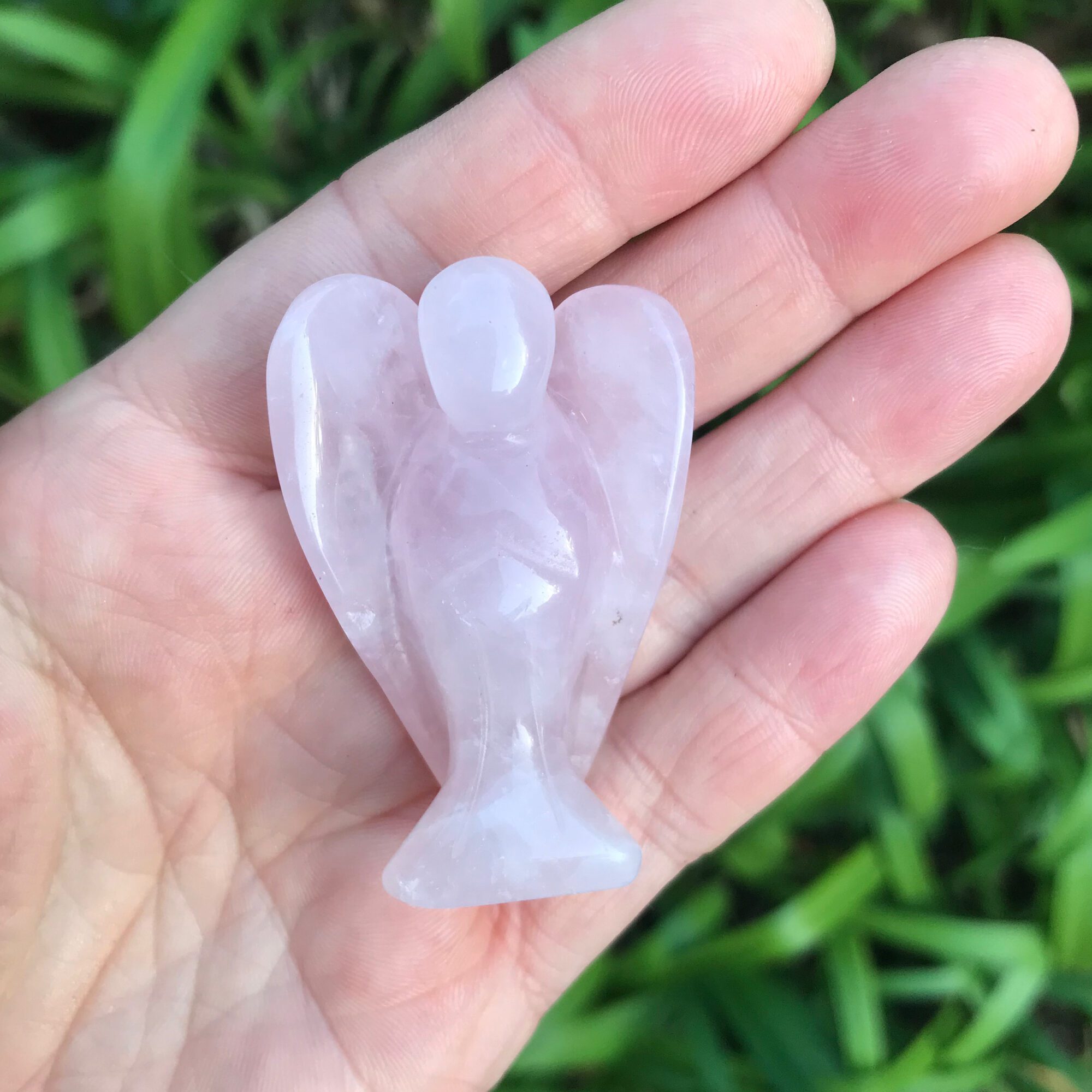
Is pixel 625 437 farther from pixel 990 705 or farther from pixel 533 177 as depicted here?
pixel 990 705

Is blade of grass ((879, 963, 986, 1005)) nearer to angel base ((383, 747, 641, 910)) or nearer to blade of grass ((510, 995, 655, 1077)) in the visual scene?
blade of grass ((510, 995, 655, 1077))

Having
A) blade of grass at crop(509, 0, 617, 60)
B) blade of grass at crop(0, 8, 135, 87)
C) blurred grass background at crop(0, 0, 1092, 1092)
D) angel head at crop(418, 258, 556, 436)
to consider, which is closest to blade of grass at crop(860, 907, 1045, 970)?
blurred grass background at crop(0, 0, 1092, 1092)

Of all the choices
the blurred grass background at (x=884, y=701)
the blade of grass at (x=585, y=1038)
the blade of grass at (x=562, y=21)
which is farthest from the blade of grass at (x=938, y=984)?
the blade of grass at (x=562, y=21)

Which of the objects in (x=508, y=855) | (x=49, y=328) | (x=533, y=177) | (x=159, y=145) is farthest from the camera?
(x=49, y=328)

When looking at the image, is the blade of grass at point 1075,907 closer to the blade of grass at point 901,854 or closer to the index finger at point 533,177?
the blade of grass at point 901,854

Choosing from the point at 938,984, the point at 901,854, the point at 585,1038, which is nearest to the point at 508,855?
the point at 585,1038

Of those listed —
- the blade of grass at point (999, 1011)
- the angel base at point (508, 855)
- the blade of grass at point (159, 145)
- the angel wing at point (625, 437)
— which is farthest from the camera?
the blade of grass at point (999, 1011)

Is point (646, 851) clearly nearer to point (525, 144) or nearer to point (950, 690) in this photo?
point (950, 690)
